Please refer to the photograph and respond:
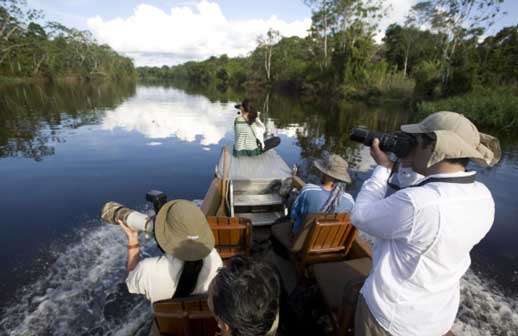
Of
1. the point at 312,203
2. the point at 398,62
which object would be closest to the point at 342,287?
the point at 312,203

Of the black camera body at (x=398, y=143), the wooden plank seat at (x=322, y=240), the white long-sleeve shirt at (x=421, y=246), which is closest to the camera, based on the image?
the white long-sleeve shirt at (x=421, y=246)

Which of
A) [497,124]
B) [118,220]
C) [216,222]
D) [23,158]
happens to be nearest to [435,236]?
[118,220]

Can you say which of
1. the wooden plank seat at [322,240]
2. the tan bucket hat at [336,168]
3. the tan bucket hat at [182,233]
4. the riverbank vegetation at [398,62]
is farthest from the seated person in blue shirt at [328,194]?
the riverbank vegetation at [398,62]

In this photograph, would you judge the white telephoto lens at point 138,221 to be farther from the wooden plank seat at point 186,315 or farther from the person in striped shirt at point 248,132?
the person in striped shirt at point 248,132

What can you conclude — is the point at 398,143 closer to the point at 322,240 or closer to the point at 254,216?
the point at 322,240

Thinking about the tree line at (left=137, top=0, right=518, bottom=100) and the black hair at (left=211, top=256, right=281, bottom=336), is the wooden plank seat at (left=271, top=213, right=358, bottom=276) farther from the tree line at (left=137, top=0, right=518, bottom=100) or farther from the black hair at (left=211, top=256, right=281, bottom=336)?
the tree line at (left=137, top=0, right=518, bottom=100)

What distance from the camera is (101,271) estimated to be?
12.4 ft

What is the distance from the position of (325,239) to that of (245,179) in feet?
6.35

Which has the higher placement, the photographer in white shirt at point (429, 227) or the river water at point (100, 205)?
the photographer in white shirt at point (429, 227)

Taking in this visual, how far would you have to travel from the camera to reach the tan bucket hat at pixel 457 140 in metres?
1.07

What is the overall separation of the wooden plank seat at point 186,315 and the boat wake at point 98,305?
160 cm

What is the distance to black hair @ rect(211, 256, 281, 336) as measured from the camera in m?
0.92

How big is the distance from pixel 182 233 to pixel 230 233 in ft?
4.41

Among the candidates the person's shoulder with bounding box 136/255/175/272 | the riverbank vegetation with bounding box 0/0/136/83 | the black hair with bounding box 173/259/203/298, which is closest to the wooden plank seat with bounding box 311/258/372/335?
the black hair with bounding box 173/259/203/298
